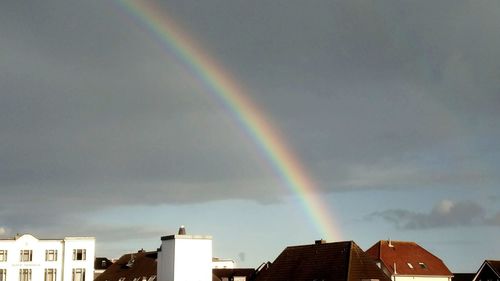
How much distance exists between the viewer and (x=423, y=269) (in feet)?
342

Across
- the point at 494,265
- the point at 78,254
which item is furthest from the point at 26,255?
the point at 494,265

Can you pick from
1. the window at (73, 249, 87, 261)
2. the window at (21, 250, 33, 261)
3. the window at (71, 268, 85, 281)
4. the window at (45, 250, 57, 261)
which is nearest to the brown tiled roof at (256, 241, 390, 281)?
the window at (71, 268, 85, 281)

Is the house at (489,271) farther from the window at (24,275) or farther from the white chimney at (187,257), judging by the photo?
the window at (24,275)

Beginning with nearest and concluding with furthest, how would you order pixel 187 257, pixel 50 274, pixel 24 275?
pixel 187 257, pixel 24 275, pixel 50 274

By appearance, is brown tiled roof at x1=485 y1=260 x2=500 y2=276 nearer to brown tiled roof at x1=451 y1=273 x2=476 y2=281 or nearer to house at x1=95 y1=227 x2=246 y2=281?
brown tiled roof at x1=451 y1=273 x2=476 y2=281

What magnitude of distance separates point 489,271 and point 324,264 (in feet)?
145

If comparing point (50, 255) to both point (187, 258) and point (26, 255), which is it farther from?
point (187, 258)

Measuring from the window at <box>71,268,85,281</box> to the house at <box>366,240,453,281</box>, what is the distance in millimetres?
43364

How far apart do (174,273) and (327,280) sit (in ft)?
53.9

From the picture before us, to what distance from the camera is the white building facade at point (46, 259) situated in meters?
101

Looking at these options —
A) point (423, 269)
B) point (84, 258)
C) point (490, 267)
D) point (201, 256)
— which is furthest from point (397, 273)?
point (84, 258)

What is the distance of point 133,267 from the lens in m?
108

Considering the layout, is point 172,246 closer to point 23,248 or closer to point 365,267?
point 365,267

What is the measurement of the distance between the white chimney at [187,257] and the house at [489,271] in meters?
53.4
